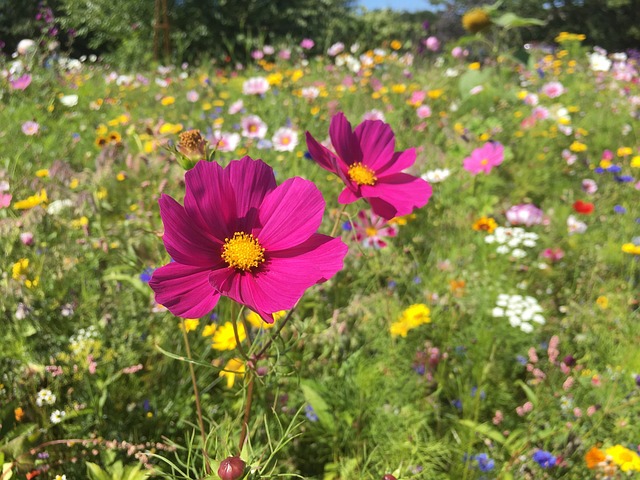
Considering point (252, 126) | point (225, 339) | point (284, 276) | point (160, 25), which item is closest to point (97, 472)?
point (225, 339)

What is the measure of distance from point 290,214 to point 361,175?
246 mm

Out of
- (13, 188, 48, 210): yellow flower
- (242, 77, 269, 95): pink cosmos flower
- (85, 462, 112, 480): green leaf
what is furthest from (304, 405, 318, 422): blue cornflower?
(242, 77, 269, 95): pink cosmos flower

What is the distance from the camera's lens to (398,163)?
875 mm

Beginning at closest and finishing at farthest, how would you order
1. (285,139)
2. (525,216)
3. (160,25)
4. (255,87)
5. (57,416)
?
(57,416) < (525,216) < (285,139) < (255,87) < (160,25)

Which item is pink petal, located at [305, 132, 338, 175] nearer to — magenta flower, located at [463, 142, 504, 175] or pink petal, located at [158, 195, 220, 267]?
pink petal, located at [158, 195, 220, 267]

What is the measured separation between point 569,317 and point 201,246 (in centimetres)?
159

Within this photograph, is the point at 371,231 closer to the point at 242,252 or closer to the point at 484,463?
the point at 484,463

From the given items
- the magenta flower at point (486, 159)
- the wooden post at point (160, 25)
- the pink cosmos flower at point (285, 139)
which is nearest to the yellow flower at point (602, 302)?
the magenta flower at point (486, 159)

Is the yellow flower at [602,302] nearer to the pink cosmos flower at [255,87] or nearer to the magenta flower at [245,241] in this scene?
the magenta flower at [245,241]

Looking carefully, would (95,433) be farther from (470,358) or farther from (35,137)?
(35,137)

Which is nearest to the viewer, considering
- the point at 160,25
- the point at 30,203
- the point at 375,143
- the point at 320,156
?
the point at 320,156

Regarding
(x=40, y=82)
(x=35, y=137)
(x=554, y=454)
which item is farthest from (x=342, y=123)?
(x=40, y=82)

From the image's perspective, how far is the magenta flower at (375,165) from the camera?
0.79m

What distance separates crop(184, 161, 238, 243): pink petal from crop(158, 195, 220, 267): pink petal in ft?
0.04
